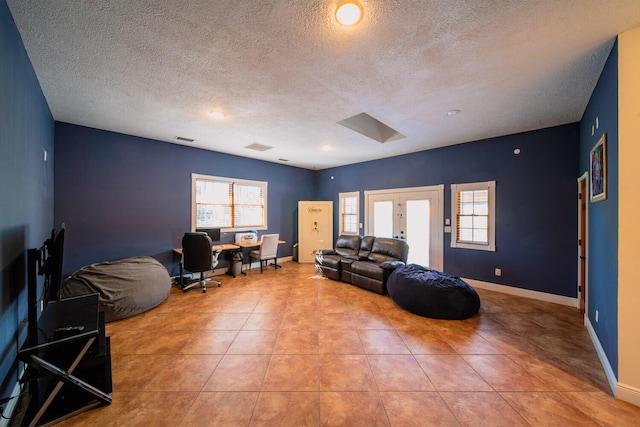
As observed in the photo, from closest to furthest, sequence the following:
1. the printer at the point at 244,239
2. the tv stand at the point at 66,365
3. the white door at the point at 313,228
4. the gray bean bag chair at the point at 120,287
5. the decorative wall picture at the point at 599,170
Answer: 1. the tv stand at the point at 66,365
2. the decorative wall picture at the point at 599,170
3. the gray bean bag chair at the point at 120,287
4. the printer at the point at 244,239
5. the white door at the point at 313,228

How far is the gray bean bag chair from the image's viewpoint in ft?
10.2

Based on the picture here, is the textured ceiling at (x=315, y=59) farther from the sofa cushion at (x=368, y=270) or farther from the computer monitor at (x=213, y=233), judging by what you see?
the sofa cushion at (x=368, y=270)

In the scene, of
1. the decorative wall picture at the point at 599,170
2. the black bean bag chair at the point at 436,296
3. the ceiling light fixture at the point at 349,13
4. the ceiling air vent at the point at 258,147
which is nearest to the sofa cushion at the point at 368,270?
the black bean bag chair at the point at 436,296

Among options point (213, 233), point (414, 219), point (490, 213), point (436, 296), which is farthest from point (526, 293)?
point (213, 233)

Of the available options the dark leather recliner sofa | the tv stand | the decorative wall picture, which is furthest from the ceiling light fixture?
the dark leather recliner sofa

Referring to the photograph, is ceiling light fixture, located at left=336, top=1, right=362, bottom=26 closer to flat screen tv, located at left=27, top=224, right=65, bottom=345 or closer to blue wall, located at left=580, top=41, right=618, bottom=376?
blue wall, located at left=580, top=41, right=618, bottom=376

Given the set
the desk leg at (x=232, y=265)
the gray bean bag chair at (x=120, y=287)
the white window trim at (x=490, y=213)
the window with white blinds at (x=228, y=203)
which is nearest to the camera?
the gray bean bag chair at (x=120, y=287)

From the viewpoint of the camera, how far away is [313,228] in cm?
707

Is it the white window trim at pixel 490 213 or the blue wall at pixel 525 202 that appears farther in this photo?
the white window trim at pixel 490 213

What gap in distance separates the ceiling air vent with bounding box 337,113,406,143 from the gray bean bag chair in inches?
148

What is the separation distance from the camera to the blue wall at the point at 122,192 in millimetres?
3842

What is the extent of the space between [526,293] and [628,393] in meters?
2.57

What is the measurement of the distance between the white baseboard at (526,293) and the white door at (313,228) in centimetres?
374

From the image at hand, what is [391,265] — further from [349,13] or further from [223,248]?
[349,13]
